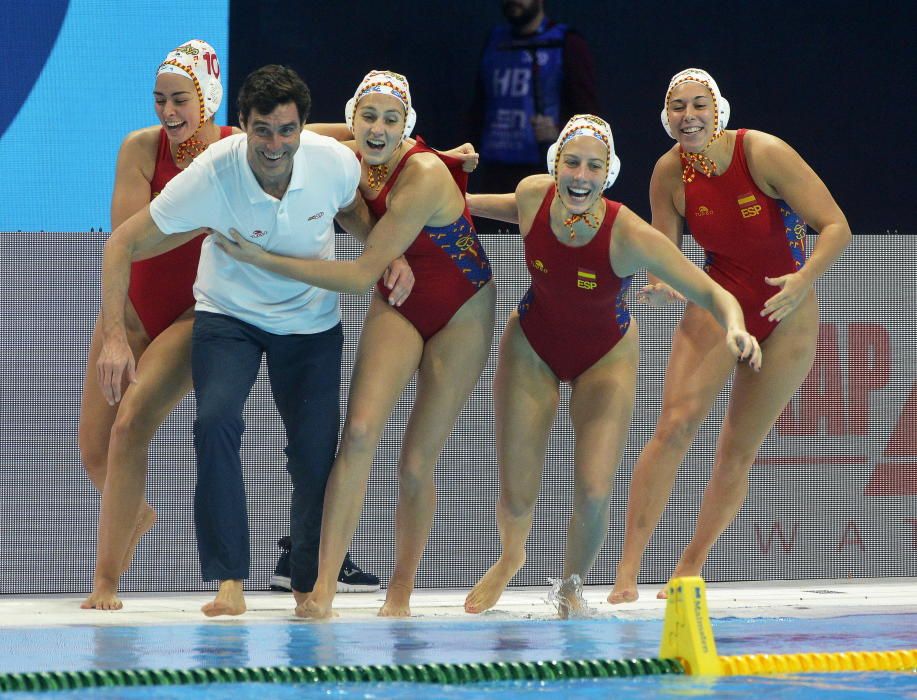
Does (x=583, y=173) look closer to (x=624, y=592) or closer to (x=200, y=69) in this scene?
(x=200, y=69)

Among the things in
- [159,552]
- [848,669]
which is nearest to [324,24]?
[159,552]

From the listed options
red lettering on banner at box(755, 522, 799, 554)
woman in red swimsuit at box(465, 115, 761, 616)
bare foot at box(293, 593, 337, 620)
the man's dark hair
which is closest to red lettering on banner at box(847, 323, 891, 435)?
red lettering on banner at box(755, 522, 799, 554)

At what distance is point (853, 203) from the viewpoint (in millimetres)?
7613

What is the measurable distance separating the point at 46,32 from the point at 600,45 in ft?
9.20

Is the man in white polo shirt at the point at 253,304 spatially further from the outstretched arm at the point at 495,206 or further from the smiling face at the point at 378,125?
the outstretched arm at the point at 495,206

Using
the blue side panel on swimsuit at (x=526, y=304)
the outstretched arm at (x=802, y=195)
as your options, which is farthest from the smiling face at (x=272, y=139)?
the outstretched arm at (x=802, y=195)

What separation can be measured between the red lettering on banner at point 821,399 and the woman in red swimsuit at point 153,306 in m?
2.95

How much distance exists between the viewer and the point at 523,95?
7.05 m

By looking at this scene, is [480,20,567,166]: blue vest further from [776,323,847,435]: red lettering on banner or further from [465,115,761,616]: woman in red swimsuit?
[465,115,761,616]: woman in red swimsuit

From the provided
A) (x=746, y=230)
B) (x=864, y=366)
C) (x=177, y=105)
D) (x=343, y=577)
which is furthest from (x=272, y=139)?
(x=864, y=366)

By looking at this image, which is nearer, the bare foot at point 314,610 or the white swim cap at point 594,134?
the bare foot at point 314,610

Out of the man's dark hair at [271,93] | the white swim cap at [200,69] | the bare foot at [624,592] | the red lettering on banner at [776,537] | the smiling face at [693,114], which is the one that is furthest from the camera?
the red lettering on banner at [776,537]

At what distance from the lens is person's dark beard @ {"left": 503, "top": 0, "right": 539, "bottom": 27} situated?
23.3 feet

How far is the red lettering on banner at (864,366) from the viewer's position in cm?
658
